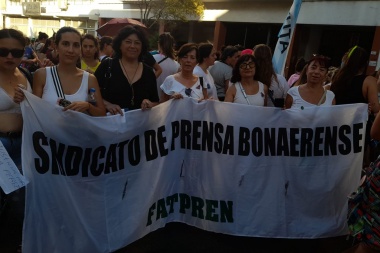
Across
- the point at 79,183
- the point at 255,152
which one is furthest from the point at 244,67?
the point at 79,183

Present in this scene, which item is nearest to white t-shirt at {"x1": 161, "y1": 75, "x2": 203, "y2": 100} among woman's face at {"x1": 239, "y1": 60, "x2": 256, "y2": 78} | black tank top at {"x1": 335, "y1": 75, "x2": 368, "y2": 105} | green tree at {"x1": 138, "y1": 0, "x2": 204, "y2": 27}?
woman's face at {"x1": 239, "y1": 60, "x2": 256, "y2": 78}

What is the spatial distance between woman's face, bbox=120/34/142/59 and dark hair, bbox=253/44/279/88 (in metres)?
1.57

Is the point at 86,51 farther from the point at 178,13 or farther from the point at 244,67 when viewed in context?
the point at 178,13

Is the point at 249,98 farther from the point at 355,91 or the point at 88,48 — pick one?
the point at 88,48

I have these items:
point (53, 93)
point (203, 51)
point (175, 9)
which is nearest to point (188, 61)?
point (203, 51)

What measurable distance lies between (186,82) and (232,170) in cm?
118

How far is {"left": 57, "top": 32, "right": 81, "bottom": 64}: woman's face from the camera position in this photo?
3.09 meters

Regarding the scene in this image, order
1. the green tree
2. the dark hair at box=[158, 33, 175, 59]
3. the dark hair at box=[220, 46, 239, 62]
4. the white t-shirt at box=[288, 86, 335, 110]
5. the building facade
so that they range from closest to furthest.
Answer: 1. the white t-shirt at box=[288, 86, 335, 110]
2. the dark hair at box=[220, 46, 239, 62]
3. the dark hair at box=[158, 33, 175, 59]
4. the building facade
5. the green tree

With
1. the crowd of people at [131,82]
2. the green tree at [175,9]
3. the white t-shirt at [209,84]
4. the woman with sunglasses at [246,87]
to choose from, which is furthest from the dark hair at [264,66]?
the green tree at [175,9]

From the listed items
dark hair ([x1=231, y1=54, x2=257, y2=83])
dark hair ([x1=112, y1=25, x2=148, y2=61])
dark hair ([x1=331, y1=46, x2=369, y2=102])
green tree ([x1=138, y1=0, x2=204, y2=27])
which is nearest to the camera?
dark hair ([x1=112, y1=25, x2=148, y2=61])

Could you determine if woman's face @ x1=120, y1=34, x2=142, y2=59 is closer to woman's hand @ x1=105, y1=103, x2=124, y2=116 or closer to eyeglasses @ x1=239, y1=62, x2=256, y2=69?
woman's hand @ x1=105, y1=103, x2=124, y2=116

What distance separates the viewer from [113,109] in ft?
10.2

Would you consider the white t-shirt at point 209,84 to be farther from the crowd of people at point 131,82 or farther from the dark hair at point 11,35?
the dark hair at point 11,35

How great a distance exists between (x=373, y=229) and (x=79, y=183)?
6.74 feet
